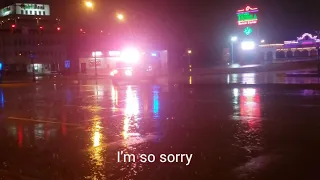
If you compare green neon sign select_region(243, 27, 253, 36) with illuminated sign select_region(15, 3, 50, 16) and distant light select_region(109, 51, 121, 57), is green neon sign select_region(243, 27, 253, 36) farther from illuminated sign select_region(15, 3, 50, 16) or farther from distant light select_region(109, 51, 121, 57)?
illuminated sign select_region(15, 3, 50, 16)

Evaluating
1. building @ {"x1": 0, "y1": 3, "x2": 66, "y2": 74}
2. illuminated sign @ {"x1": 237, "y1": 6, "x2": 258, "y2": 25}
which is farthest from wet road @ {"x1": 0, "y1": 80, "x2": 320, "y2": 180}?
building @ {"x1": 0, "y1": 3, "x2": 66, "y2": 74}

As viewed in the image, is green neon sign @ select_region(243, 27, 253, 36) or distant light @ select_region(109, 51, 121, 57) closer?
distant light @ select_region(109, 51, 121, 57)

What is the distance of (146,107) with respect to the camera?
17.2m

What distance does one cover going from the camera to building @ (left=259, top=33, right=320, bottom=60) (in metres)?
111

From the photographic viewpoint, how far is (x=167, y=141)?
959cm

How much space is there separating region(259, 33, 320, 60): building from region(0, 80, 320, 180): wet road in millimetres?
98739

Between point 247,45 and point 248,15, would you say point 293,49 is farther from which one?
point 248,15

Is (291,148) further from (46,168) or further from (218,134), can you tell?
(46,168)

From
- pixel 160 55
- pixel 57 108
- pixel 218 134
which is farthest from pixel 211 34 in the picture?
pixel 218 134

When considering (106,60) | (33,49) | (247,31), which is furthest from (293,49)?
(33,49)

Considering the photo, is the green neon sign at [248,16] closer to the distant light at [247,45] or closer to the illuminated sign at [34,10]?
the distant light at [247,45]

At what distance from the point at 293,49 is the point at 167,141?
116278mm

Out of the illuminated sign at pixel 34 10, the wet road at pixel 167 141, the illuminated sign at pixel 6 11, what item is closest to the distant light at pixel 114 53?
the wet road at pixel 167 141

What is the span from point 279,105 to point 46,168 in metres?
11.6
